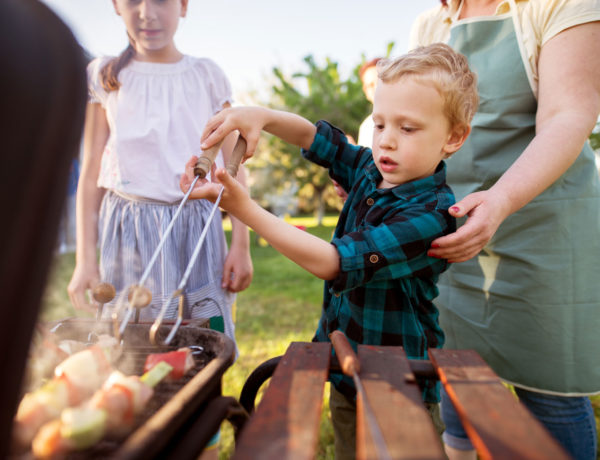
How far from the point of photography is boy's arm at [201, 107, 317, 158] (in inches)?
49.6

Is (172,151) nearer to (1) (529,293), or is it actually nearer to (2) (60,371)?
(2) (60,371)

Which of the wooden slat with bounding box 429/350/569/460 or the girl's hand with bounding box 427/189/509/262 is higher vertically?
the girl's hand with bounding box 427/189/509/262

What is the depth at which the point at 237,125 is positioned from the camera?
131 cm

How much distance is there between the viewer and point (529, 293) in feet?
5.40

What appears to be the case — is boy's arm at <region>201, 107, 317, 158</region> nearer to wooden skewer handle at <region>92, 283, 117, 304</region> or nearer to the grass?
wooden skewer handle at <region>92, 283, 117, 304</region>

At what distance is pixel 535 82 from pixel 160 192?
60.3 inches

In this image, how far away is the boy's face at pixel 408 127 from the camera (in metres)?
1.26

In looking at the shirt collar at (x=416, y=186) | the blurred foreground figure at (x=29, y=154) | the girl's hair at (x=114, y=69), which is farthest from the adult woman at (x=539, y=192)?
the girl's hair at (x=114, y=69)

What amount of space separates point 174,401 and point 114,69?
5.20 ft

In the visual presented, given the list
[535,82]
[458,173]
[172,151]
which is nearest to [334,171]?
[458,173]

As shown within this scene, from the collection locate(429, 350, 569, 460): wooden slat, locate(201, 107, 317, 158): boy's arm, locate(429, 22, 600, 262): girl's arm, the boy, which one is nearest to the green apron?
locate(429, 22, 600, 262): girl's arm

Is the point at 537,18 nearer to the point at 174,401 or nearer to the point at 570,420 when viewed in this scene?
the point at 570,420

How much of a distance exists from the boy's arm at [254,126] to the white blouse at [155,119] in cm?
43

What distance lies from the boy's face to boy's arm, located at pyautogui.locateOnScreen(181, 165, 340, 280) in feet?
1.23
